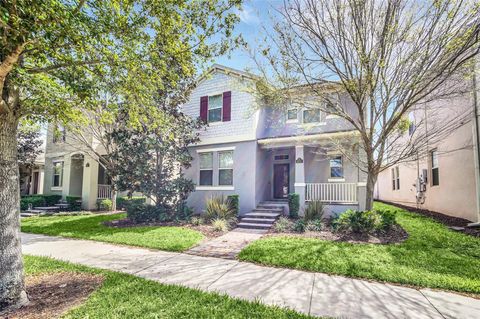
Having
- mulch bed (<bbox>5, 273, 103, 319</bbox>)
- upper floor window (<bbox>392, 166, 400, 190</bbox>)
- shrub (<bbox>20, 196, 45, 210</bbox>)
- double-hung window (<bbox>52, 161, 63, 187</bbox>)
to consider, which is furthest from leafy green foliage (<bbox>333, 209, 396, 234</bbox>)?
double-hung window (<bbox>52, 161, 63, 187</bbox>)

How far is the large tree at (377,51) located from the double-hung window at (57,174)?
18.7 metres

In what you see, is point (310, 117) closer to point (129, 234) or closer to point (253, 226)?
point (253, 226)

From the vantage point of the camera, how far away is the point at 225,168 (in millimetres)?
13352

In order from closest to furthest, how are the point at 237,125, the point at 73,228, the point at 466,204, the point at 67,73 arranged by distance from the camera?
the point at 67,73, the point at 466,204, the point at 73,228, the point at 237,125

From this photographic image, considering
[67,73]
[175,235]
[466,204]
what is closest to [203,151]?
[175,235]

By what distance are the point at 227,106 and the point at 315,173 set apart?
19.7 ft

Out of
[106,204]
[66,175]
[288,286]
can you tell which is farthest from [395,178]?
[66,175]

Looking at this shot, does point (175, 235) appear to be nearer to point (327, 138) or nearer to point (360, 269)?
point (360, 269)

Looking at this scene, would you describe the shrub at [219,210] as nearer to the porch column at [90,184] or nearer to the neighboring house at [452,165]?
the neighboring house at [452,165]

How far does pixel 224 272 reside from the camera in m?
5.56

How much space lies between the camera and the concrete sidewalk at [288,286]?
12.8 feet

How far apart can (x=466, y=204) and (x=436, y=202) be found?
2606mm

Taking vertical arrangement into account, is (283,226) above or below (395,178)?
below

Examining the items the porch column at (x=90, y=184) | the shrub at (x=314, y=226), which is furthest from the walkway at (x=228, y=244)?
the porch column at (x=90, y=184)
